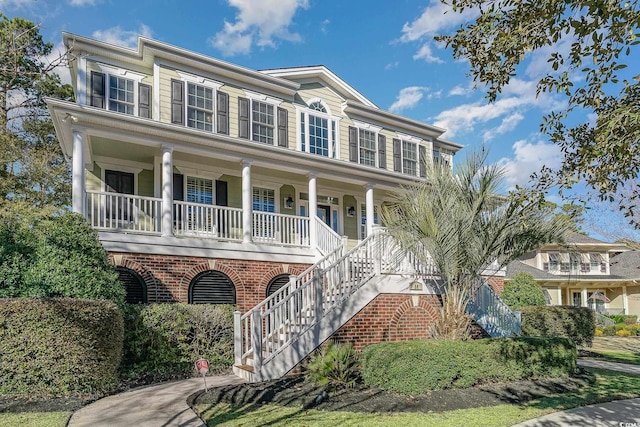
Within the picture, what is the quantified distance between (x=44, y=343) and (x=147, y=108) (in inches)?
320

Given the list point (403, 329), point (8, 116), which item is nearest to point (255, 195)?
point (403, 329)

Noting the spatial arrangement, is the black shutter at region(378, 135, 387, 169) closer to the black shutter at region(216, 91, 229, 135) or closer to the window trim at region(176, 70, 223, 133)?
the black shutter at region(216, 91, 229, 135)

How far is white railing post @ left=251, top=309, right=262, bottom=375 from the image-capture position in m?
8.63

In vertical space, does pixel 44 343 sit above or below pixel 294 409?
above

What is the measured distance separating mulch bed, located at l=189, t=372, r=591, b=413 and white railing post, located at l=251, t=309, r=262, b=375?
39cm

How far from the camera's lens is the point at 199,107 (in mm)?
14273

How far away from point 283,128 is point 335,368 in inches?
367

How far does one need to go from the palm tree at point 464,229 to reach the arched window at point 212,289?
15.6 feet

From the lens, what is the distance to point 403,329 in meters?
11.0

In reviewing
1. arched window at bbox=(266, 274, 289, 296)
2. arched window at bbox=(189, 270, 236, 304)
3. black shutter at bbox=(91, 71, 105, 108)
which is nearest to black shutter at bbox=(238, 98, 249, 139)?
black shutter at bbox=(91, 71, 105, 108)

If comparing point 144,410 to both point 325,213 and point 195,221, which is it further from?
point 325,213

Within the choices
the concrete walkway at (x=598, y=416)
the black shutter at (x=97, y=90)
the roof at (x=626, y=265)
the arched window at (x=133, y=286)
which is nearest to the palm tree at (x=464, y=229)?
the concrete walkway at (x=598, y=416)

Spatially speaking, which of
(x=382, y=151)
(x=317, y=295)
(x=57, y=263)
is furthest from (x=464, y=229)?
(x=382, y=151)

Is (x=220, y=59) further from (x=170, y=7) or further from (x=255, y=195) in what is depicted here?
(x=255, y=195)
